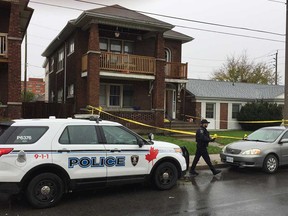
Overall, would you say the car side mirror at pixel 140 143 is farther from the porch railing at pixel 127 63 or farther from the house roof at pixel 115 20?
the house roof at pixel 115 20

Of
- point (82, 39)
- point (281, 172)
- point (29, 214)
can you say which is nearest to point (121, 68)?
point (82, 39)

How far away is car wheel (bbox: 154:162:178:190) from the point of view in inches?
306

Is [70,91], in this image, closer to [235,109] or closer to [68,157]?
[235,109]

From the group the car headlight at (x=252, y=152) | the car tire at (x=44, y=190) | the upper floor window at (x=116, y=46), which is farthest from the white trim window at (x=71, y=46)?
the car tire at (x=44, y=190)

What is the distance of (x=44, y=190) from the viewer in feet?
20.9

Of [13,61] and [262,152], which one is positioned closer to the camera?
[262,152]

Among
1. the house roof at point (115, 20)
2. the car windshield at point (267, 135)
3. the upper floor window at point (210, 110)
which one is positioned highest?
the house roof at point (115, 20)

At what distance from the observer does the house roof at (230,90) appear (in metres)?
27.9

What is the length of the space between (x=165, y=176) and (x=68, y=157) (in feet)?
7.96

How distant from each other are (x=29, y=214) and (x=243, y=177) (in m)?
6.06

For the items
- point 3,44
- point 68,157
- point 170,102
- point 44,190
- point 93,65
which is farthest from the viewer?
point 170,102

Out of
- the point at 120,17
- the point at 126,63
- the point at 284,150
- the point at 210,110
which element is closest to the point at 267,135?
the point at 284,150

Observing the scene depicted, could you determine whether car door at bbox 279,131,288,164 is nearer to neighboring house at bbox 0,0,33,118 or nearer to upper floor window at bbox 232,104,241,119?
neighboring house at bbox 0,0,33,118

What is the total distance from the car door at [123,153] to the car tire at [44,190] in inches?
42.2
